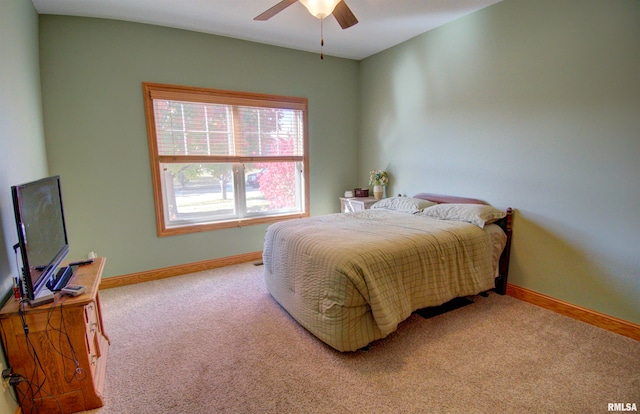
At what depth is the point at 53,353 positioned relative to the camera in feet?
5.41

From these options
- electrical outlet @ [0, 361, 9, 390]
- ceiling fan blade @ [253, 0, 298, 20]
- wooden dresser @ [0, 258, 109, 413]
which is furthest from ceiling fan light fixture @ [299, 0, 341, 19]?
electrical outlet @ [0, 361, 9, 390]

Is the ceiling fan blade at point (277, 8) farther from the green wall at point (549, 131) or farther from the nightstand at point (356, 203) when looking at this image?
the nightstand at point (356, 203)

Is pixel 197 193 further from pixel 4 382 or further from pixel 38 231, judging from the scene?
pixel 4 382

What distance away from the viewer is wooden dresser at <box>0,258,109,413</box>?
1573 millimetres

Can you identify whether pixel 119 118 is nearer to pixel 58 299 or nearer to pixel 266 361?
pixel 58 299

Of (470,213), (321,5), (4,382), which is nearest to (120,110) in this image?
(321,5)

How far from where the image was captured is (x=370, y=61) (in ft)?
14.9

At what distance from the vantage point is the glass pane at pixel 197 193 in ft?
12.0

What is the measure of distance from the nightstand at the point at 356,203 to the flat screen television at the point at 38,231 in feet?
10.3

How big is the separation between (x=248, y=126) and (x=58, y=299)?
282 centimetres

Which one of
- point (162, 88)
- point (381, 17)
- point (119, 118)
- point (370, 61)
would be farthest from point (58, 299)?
point (370, 61)

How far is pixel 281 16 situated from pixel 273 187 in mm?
2037

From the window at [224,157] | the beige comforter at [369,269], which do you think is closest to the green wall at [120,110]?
the window at [224,157]

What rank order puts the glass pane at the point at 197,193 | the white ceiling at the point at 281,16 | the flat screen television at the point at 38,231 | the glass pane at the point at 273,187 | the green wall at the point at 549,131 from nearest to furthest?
the flat screen television at the point at 38,231, the green wall at the point at 549,131, the white ceiling at the point at 281,16, the glass pane at the point at 197,193, the glass pane at the point at 273,187
